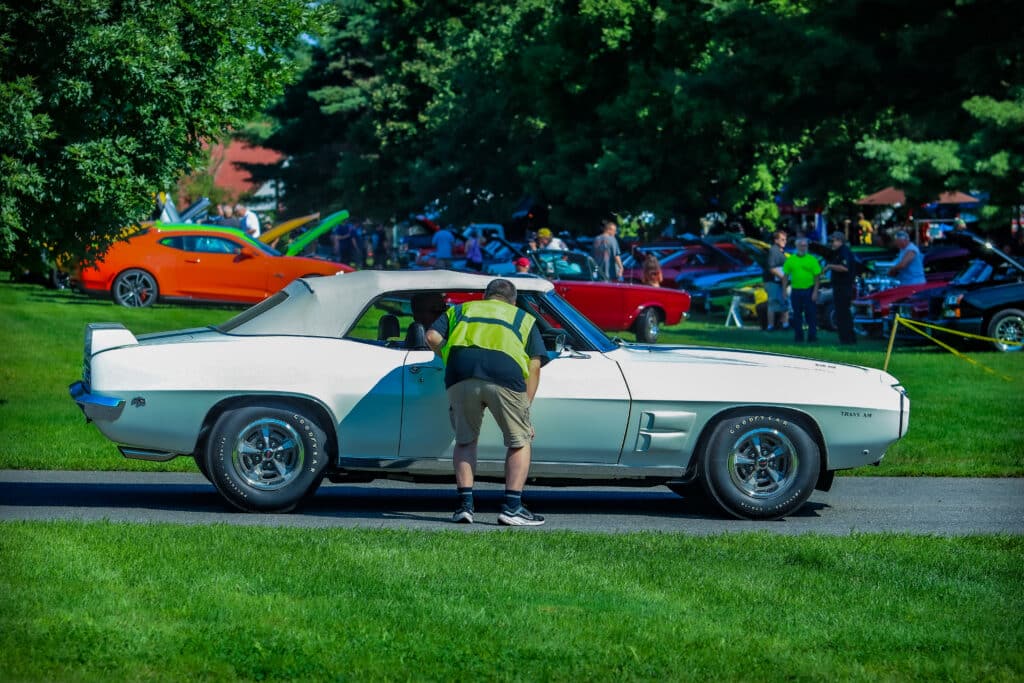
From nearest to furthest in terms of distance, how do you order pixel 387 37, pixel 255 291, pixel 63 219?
pixel 63 219 → pixel 255 291 → pixel 387 37

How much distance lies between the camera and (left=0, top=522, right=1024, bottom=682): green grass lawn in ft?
19.1

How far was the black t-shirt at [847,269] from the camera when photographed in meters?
25.0

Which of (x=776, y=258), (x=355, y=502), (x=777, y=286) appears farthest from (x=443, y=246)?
(x=355, y=502)

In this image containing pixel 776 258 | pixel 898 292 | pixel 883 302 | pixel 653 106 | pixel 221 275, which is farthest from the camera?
pixel 653 106

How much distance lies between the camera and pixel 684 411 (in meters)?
9.53

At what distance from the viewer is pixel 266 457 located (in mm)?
9422

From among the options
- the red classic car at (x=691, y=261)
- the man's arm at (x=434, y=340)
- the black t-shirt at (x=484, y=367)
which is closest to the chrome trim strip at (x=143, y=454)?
the man's arm at (x=434, y=340)

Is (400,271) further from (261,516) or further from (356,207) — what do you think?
(356,207)

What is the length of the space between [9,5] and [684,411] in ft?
24.5

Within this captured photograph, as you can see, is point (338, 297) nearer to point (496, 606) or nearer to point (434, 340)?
point (434, 340)

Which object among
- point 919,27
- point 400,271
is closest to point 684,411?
point 400,271

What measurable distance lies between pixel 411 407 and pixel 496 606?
282cm

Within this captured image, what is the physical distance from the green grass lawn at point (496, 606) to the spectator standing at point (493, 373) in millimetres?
549

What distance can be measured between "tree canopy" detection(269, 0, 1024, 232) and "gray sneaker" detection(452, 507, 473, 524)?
863cm
